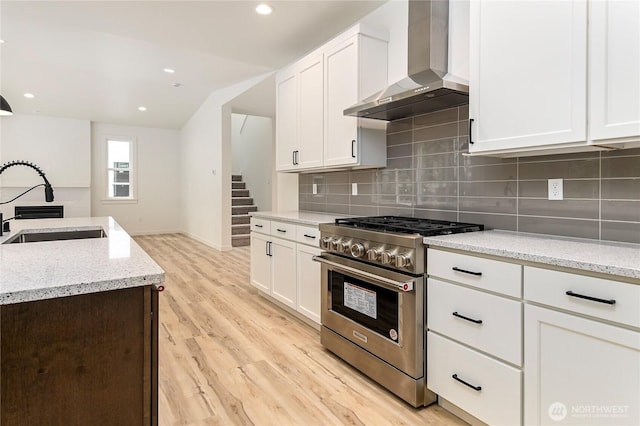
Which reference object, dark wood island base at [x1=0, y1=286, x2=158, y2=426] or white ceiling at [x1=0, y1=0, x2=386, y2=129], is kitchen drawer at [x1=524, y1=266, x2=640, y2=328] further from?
white ceiling at [x1=0, y1=0, x2=386, y2=129]

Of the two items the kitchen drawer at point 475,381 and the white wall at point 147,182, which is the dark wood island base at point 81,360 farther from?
the white wall at point 147,182

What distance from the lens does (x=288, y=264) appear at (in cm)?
315

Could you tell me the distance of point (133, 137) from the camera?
8.89m

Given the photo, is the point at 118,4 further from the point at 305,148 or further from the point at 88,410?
the point at 88,410

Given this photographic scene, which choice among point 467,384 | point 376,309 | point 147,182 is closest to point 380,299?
point 376,309

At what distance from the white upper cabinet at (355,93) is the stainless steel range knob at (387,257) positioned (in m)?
1.02

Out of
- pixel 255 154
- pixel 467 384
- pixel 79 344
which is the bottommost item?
pixel 467 384

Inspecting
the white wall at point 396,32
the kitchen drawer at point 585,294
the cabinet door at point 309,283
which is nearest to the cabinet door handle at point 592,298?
the kitchen drawer at point 585,294

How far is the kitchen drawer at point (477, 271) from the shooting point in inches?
59.9

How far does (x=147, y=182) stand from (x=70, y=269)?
866cm

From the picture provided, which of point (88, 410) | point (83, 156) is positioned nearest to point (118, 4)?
point (88, 410)

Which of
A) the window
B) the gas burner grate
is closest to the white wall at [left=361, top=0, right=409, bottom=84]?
the gas burner grate

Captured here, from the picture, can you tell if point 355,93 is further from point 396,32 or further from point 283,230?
point 283,230

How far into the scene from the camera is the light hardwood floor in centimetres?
185
